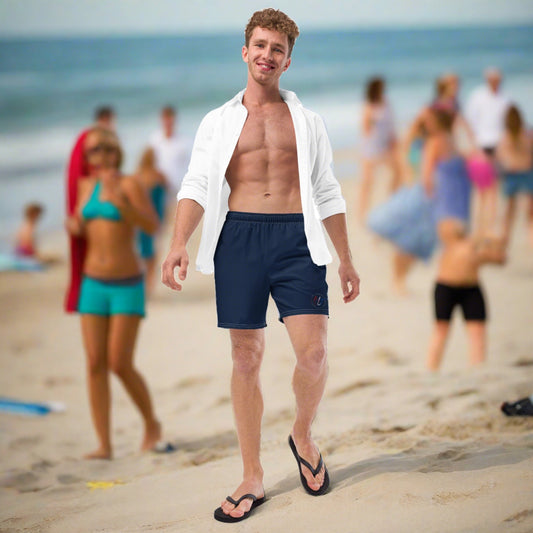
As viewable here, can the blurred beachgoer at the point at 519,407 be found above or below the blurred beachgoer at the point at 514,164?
below

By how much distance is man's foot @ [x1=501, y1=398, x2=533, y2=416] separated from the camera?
3.78 metres

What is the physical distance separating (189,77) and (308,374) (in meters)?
23.2

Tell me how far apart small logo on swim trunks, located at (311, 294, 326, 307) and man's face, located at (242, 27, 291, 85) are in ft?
2.32

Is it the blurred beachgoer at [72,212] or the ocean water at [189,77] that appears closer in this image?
the blurred beachgoer at [72,212]

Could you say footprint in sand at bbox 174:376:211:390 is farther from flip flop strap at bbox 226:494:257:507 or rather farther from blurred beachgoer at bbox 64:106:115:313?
flip flop strap at bbox 226:494:257:507

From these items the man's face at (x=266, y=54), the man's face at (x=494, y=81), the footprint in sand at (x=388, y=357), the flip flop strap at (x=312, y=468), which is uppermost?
the man's face at (x=494, y=81)

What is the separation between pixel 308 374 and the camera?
9.55 ft

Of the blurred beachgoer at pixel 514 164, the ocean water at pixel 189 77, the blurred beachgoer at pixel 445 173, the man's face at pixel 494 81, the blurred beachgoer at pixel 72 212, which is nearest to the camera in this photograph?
the blurred beachgoer at pixel 72 212

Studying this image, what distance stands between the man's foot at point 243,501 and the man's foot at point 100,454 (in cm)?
156

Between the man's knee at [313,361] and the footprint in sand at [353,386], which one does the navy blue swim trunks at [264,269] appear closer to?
the man's knee at [313,361]

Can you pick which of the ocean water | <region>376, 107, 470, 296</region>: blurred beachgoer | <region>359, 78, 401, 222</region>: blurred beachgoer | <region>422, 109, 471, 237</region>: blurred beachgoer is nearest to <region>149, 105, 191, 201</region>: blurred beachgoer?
<region>359, 78, 401, 222</region>: blurred beachgoer

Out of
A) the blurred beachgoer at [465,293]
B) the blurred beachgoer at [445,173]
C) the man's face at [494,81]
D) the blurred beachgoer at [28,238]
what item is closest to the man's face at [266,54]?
the blurred beachgoer at [465,293]

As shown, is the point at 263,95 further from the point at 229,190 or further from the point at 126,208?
the point at 126,208

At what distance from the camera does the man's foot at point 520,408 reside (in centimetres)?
378
